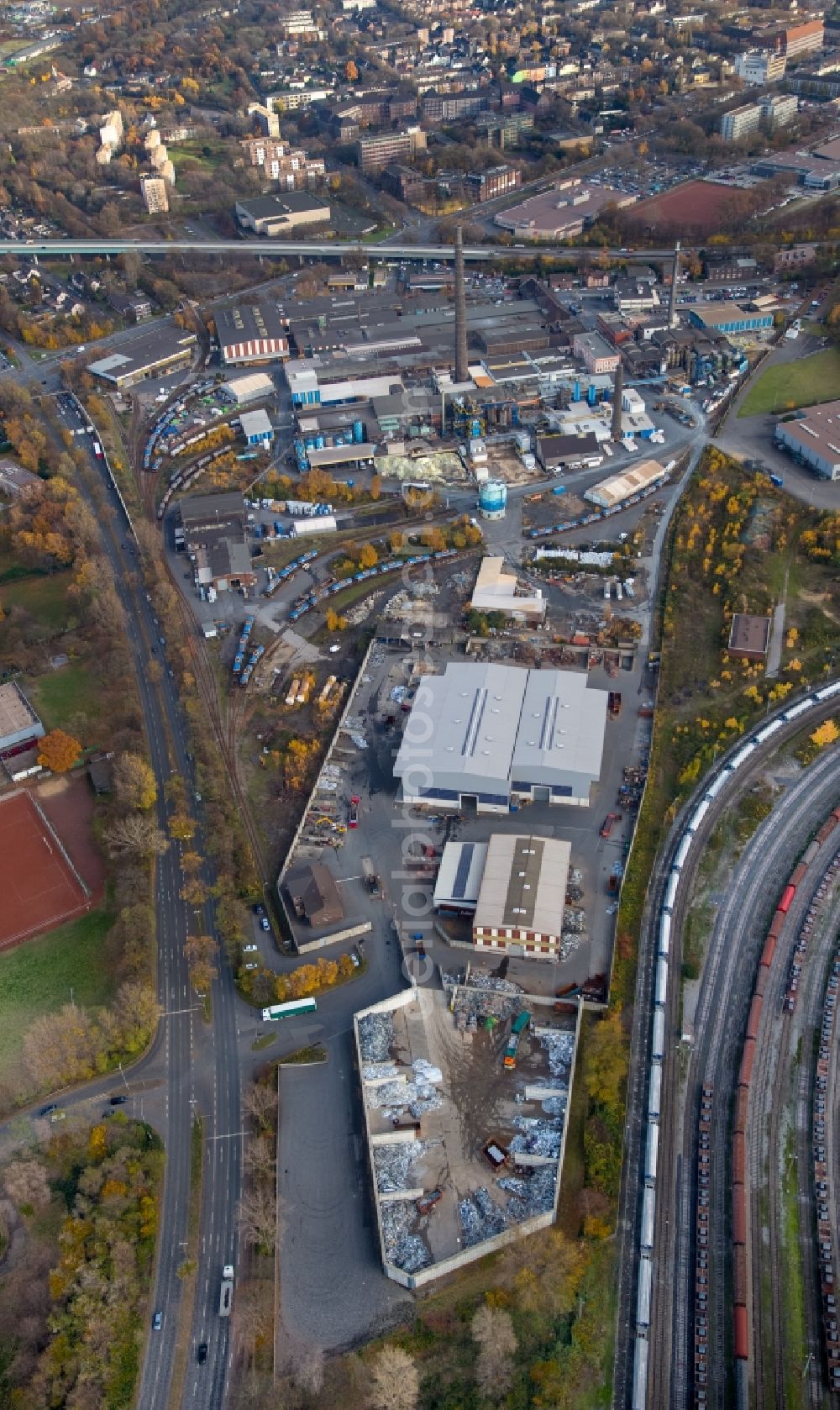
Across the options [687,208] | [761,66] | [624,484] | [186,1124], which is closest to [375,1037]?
[186,1124]

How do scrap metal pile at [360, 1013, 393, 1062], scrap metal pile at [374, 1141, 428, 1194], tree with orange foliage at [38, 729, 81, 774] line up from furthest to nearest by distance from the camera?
1. tree with orange foliage at [38, 729, 81, 774]
2. scrap metal pile at [360, 1013, 393, 1062]
3. scrap metal pile at [374, 1141, 428, 1194]

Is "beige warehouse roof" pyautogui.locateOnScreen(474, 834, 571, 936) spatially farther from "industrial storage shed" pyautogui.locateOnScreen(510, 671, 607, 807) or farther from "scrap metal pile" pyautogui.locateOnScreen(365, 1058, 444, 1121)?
"scrap metal pile" pyautogui.locateOnScreen(365, 1058, 444, 1121)

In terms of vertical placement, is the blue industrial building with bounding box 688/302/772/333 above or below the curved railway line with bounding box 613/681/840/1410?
above

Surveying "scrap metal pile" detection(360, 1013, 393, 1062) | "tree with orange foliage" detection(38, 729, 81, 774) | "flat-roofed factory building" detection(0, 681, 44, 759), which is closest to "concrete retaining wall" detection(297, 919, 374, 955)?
"scrap metal pile" detection(360, 1013, 393, 1062)

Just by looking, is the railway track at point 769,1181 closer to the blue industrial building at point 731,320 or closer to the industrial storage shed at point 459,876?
the industrial storage shed at point 459,876

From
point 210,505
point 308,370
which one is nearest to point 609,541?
point 210,505

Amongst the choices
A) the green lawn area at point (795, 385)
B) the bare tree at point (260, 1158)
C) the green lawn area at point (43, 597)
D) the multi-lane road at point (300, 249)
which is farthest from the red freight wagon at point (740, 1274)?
the multi-lane road at point (300, 249)
